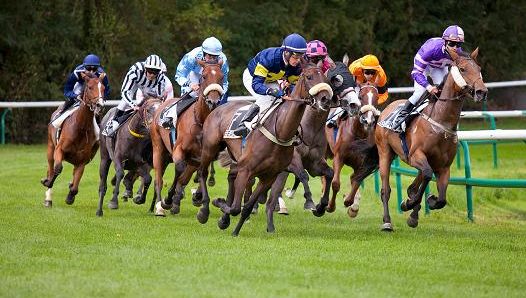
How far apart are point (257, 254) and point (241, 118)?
273 cm

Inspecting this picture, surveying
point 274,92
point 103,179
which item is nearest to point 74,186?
point 103,179

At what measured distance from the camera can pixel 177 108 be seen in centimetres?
1588

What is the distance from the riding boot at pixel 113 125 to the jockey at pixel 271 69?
4047mm

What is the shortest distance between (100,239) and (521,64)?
29.7m

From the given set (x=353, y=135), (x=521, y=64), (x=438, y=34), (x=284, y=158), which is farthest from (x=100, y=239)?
(x=521, y=64)

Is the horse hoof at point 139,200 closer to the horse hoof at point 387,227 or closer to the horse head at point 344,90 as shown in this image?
the horse hoof at point 387,227

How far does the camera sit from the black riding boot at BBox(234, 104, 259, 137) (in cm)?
1355

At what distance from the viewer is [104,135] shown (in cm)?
1758

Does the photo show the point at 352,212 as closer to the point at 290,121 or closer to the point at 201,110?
the point at 201,110

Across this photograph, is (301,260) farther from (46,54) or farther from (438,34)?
(438,34)

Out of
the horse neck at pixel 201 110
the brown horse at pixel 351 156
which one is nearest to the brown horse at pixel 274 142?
the horse neck at pixel 201 110

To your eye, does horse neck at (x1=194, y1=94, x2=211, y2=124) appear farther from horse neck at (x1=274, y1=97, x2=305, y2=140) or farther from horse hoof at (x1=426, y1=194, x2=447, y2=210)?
horse hoof at (x1=426, y1=194, x2=447, y2=210)

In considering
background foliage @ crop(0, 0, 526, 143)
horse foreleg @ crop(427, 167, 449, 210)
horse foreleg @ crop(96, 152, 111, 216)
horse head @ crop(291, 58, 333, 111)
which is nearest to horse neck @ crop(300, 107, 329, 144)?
horse head @ crop(291, 58, 333, 111)

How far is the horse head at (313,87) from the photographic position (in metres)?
12.4
